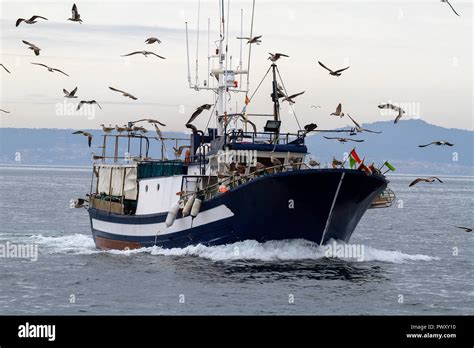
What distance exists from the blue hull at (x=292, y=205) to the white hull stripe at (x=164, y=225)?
19cm

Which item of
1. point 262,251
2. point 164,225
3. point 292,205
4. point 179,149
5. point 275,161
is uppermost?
point 179,149

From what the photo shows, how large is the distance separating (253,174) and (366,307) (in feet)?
32.3

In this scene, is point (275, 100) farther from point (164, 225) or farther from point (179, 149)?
point (164, 225)

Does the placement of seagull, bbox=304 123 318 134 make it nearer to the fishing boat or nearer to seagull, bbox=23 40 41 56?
the fishing boat

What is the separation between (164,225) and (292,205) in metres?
7.90

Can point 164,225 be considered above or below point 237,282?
above

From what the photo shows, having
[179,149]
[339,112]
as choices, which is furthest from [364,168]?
[179,149]

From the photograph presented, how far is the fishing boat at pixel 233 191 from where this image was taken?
4066cm

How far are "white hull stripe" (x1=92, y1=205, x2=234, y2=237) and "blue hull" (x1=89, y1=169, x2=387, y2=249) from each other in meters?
0.19

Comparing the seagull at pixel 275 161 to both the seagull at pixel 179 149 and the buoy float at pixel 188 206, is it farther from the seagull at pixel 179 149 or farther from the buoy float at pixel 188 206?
the seagull at pixel 179 149

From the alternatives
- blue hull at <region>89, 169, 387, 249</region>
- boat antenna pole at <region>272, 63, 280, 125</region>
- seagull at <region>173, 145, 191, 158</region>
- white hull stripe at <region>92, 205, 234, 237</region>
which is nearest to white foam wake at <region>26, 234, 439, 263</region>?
blue hull at <region>89, 169, 387, 249</region>

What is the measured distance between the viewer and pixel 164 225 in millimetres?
45281
